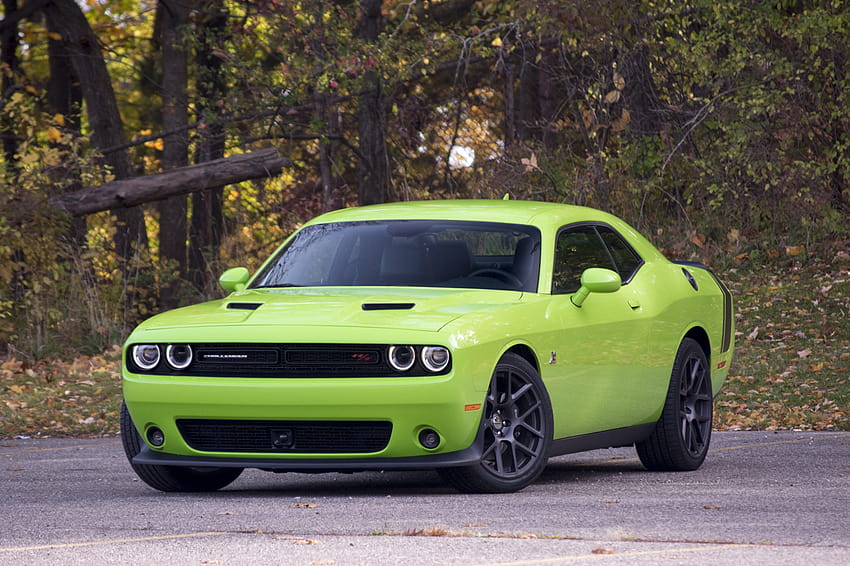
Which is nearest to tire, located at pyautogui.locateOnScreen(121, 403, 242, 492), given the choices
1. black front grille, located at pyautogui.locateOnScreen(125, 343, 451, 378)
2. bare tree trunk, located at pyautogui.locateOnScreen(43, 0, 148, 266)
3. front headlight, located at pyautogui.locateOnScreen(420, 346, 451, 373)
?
black front grille, located at pyautogui.locateOnScreen(125, 343, 451, 378)

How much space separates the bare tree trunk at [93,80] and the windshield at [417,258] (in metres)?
18.3

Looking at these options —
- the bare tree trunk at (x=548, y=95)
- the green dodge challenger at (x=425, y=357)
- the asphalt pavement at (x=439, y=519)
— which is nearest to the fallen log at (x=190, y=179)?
the bare tree trunk at (x=548, y=95)

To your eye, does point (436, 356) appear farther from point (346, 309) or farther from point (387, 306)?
point (346, 309)

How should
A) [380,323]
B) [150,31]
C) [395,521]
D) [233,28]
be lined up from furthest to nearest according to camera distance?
[150,31] → [233,28] → [380,323] → [395,521]

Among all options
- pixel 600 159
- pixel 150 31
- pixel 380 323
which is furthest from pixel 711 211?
pixel 150 31

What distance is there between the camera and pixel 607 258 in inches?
373

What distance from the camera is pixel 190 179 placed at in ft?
71.7

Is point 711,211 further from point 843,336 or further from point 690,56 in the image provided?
point 843,336

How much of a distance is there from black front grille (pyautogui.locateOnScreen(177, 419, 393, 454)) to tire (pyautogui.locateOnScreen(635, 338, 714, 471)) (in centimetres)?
250

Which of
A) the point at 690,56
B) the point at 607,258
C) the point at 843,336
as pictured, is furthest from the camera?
the point at 690,56

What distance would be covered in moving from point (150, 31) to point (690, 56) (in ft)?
76.8

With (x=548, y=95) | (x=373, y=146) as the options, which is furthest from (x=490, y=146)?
(x=373, y=146)

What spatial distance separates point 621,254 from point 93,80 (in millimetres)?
19147

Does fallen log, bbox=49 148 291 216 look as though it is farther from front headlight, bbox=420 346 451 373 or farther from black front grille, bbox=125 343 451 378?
front headlight, bbox=420 346 451 373
